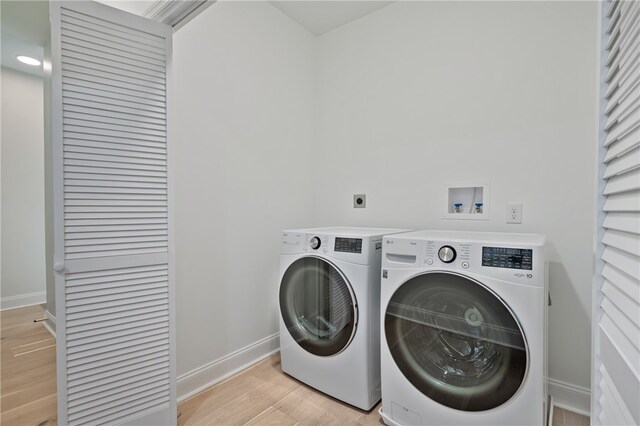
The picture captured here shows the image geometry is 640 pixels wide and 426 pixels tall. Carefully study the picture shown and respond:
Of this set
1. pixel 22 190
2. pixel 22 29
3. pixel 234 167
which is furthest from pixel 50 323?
pixel 22 29

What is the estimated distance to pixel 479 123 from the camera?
184 cm

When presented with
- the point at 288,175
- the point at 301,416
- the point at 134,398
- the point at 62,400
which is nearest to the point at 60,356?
the point at 62,400

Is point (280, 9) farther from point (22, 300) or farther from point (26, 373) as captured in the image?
point (22, 300)

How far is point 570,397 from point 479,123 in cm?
157

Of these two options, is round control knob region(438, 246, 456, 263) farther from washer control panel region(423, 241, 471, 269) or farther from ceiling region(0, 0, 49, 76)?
ceiling region(0, 0, 49, 76)

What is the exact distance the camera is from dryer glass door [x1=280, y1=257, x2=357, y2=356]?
5.25ft

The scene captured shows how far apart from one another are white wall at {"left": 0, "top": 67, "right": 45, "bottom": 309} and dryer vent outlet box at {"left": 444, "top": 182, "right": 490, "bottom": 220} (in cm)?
395

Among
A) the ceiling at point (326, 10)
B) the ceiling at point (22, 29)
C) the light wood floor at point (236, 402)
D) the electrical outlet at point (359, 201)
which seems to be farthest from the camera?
the electrical outlet at point (359, 201)

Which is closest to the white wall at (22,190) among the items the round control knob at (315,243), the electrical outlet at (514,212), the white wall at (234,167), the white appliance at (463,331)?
the white wall at (234,167)

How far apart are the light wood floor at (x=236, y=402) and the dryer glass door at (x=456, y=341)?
421 millimetres

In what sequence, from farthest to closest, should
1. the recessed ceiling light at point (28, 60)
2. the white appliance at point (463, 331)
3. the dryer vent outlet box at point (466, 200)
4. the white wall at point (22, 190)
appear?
the white wall at point (22, 190)
the recessed ceiling light at point (28, 60)
the dryer vent outlet box at point (466, 200)
the white appliance at point (463, 331)

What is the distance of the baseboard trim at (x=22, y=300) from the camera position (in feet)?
9.84

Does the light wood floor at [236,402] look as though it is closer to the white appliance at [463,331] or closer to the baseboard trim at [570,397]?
the baseboard trim at [570,397]

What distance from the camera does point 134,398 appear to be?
1313 mm
